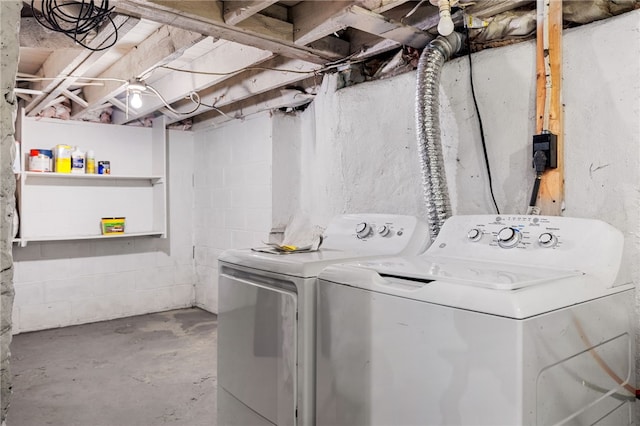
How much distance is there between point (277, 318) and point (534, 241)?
2.89ft

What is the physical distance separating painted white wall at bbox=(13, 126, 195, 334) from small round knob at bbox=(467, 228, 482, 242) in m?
3.86

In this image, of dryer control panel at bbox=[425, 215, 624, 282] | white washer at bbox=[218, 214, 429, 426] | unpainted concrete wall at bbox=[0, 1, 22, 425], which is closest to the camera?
unpainted concrete wall at bbox=[0, 1, 22, 425]

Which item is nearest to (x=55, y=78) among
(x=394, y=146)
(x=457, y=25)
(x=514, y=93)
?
(x=394, y=146)

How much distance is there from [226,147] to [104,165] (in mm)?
1148

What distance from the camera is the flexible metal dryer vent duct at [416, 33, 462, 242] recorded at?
6.09 ft

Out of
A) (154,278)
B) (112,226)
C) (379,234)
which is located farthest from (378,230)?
(154,278)

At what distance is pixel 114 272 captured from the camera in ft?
15.1

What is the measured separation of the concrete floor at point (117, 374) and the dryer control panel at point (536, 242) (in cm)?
177

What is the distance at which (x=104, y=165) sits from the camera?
4.28 metres

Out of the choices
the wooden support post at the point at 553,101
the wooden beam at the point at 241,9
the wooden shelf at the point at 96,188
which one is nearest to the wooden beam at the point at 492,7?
the wooden support post at the point at 553,101

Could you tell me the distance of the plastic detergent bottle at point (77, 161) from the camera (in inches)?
161

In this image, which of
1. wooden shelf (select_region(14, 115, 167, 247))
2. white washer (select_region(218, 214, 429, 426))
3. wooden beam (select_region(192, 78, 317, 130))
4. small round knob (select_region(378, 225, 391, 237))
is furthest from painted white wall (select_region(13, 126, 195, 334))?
small round knob (select_region(378, 225, 391, 237))

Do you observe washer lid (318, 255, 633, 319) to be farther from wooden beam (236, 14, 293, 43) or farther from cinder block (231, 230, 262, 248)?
cinder block (231, 230, 262, 248)

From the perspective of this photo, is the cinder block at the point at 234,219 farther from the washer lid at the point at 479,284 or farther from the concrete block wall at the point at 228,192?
the washer lid at the point at 479,284
